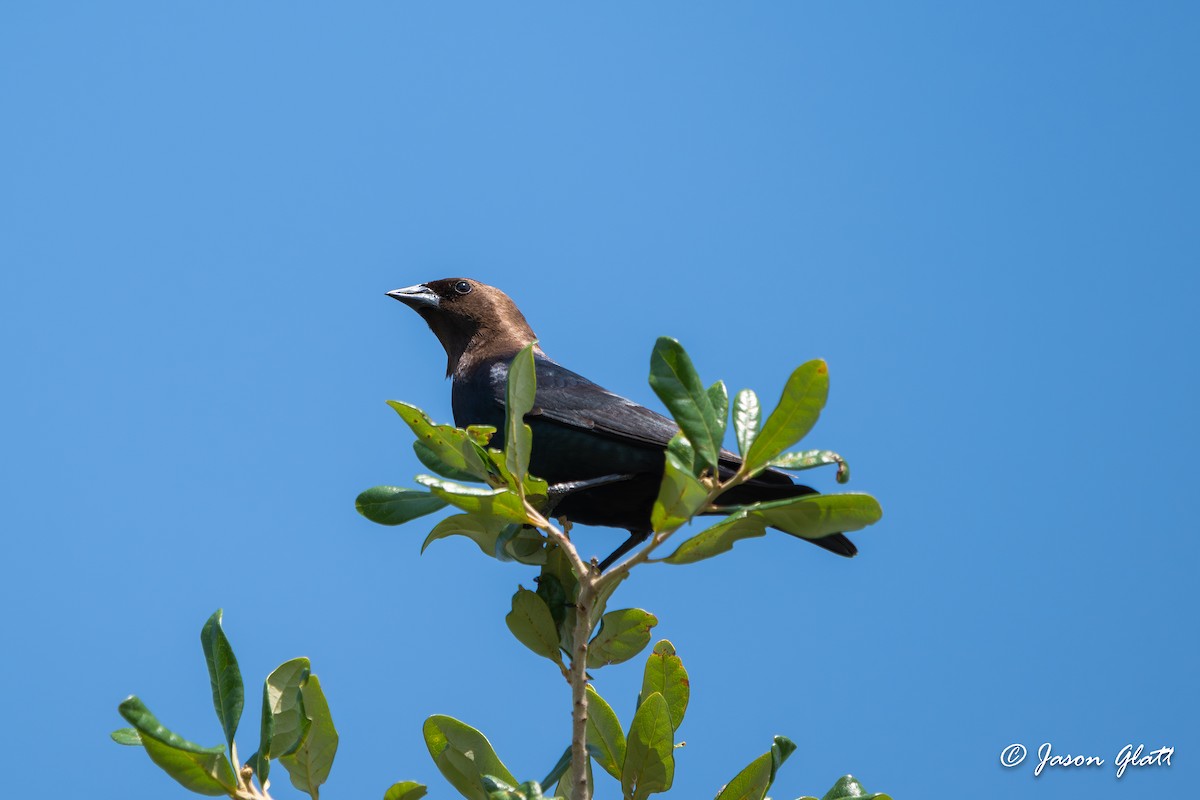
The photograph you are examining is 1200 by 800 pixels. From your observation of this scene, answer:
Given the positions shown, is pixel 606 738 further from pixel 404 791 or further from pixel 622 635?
pixel 404 791

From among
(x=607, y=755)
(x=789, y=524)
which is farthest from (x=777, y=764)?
(x=789, y=524)

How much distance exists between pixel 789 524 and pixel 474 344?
128 inches

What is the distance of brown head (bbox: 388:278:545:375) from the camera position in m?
5.41

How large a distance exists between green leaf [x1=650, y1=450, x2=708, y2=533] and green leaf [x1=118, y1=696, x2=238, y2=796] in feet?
2.76

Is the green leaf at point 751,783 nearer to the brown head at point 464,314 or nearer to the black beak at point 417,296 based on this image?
the brown head at point 464,314

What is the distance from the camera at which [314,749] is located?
2.46 metres

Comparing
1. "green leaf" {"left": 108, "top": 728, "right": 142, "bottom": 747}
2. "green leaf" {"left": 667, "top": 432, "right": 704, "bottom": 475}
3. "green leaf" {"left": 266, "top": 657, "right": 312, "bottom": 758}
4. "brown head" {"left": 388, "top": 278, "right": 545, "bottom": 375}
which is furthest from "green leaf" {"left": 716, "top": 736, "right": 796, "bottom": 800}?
"brown head" {"left": 388, "top": 278, "right": 545, "bottom": 375}

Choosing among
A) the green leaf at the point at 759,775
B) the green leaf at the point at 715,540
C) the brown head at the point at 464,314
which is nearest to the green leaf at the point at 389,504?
the green leaf at the point at 715,540

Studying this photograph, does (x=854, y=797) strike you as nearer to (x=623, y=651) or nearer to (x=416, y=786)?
(x=623, y=651)

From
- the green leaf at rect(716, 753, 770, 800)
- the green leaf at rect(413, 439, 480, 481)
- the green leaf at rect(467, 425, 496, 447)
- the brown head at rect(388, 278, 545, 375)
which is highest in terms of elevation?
the brown head at rect(388, 278, 545, 375)

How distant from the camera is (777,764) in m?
2.52

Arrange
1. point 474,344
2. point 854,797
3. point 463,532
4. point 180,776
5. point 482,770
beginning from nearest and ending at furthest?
1. point 180,776
2. point 854,797
3. point 482,770
4. point 463,532
5. point 474,344

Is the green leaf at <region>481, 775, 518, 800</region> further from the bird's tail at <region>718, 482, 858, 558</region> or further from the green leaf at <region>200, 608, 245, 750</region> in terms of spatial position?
the bird's tail at <region>718, 482, 858, 558</region>

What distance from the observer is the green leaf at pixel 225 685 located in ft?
7.26
